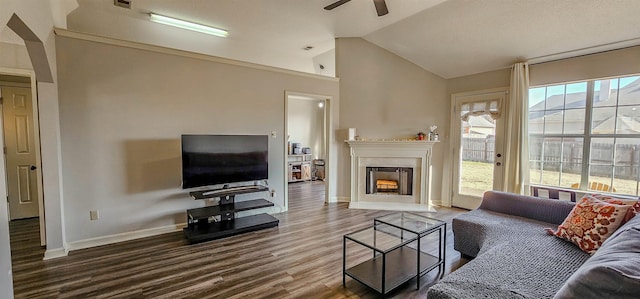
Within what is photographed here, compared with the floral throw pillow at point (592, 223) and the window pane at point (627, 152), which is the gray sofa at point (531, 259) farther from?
the window pane at point (627, 152)

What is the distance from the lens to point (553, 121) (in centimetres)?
403

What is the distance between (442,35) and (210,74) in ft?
11.5

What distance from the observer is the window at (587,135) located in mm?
3432

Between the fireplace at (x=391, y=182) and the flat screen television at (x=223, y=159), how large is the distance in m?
2.08

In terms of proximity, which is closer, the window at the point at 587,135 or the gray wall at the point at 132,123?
the gray wall at the point at 132,123

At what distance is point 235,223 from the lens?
12.2ft

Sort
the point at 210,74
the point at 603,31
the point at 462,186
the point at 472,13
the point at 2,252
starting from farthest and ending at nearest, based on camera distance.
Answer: the point at 462,186, the point at 210,74, the point at 472,13, the point at 603,31, the point at 2,252

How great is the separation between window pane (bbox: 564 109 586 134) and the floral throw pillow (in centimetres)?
208

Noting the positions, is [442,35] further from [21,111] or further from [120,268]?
[21,111]

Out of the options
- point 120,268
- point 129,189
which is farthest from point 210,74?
point 120,268

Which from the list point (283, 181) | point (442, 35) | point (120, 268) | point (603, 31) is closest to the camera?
point (120, 268)

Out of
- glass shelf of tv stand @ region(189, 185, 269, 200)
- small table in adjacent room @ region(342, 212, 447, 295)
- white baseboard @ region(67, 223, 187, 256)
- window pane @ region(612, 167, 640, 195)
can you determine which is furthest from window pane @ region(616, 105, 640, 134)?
white baseboard @ region(67, 223, 187, 256)

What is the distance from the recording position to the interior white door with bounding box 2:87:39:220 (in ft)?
13.0

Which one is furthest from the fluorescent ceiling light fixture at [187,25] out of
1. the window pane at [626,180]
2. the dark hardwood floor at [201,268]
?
the window pane at [626,180]
